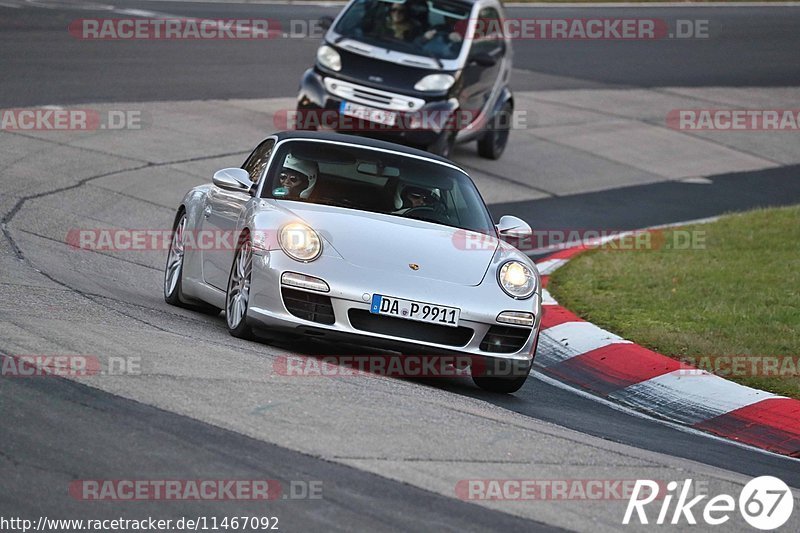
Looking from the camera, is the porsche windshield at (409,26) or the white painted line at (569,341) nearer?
the white painted line at (569,341)

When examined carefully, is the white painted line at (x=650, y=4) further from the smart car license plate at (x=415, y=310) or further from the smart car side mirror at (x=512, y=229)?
the smart car license plate at (x=415, y=310)

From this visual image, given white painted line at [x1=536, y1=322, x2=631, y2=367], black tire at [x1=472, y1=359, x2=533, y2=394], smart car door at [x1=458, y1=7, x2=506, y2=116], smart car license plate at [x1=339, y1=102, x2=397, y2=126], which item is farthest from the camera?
smart car door at [x1=458, y1=7, x2=506, y2=116]

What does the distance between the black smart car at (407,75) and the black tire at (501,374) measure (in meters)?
8.13

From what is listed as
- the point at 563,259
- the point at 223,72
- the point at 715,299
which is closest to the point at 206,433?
the point at 715,299

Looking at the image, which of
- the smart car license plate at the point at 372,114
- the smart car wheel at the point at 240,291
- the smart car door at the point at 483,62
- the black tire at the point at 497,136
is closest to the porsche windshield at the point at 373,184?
A: the smart car wheel at the point at 240,291

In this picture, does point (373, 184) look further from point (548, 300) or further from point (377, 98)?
point (377, 98)

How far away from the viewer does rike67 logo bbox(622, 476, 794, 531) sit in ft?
18.8

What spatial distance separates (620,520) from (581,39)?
2642 centimetres

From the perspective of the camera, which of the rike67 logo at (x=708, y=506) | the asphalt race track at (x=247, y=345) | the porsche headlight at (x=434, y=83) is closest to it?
the asphalt race track at (x=247, y=345)

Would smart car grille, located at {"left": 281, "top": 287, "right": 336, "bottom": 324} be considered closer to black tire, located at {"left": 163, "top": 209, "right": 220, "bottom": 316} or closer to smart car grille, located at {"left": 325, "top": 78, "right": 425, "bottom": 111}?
black tire, located at {"left": 163, "top": 209, "right": 220, "bottom": 316}

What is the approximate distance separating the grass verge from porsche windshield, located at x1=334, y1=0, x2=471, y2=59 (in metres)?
3.90

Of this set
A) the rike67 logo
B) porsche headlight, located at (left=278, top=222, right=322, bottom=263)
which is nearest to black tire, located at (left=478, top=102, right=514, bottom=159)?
porsche headlight, located at (left=278, top=222, right=322, bottom=263)

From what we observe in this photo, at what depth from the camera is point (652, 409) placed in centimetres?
877

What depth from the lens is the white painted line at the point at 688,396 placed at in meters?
8.71
